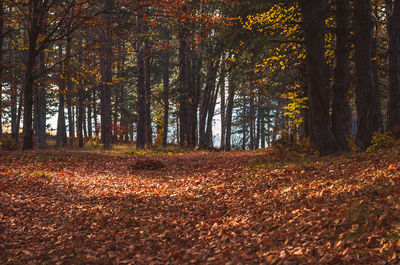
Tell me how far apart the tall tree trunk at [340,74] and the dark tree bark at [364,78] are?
1160 millimetres

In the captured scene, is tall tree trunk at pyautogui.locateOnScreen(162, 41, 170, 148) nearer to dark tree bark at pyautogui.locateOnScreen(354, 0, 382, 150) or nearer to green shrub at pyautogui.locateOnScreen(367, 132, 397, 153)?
dark tree bark at pyautogui.locateOnScreen(354, 0, 382, 150)

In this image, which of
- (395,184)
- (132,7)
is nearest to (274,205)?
(395,184)

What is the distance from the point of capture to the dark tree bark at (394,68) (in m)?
10.7

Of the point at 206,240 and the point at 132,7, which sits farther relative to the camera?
the point at 132,7

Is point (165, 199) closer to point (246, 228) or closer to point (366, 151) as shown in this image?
point (246, 228)

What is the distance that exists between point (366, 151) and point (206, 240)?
5609mm

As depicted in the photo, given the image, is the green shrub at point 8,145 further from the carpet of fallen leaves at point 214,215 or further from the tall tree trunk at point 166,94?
the tall tree trunk at point 166,94

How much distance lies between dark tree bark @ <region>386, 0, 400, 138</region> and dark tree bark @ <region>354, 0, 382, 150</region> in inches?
87.2

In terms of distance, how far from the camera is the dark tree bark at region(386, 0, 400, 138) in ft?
35.2

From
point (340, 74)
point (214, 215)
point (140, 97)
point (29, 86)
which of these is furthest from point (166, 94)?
point (214, 215)

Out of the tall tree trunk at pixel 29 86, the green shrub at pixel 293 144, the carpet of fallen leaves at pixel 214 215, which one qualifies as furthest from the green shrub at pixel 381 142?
the tall tree trunk at pixel 29 86

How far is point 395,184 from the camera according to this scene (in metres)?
5.29

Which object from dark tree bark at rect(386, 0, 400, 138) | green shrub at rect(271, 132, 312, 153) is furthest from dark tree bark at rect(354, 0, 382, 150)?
green shrub at rect(271, 132, 312, 153)

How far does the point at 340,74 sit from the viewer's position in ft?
33.4
